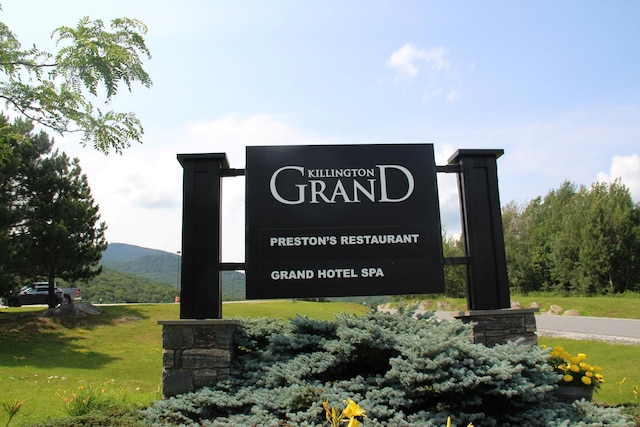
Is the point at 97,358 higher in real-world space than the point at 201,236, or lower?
lower

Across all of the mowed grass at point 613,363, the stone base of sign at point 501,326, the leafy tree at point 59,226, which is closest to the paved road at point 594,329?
the mowed grass at point 613,363

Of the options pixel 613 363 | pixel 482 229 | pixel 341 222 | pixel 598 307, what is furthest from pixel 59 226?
pixel 598 307

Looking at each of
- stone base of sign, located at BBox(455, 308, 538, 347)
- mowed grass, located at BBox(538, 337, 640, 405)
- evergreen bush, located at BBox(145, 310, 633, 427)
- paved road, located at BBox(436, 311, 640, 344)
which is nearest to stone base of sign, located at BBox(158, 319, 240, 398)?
evergreen bush, located at BBox(145, 310, 633, 427)

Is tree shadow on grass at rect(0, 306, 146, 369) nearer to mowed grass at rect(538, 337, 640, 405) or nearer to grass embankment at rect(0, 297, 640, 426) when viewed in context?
grass embankment at rect(0, 297, 640, 426)

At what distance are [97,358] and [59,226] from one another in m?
6.76

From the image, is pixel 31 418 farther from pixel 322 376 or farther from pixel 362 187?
pixel 362 187

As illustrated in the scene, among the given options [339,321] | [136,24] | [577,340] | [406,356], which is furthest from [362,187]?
[577,340]

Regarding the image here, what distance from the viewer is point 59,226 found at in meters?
17.8

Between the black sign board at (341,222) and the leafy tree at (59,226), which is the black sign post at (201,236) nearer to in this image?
the black sign board at (341,222)

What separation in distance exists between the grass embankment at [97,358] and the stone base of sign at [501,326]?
2.12 meters

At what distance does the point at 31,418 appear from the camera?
5.79 m

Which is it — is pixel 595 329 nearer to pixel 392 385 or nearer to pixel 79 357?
pixel 392 385

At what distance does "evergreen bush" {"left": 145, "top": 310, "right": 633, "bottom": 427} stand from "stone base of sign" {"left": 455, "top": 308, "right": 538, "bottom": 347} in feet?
1.96

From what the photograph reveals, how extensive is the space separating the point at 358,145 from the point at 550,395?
3782 millimetres
